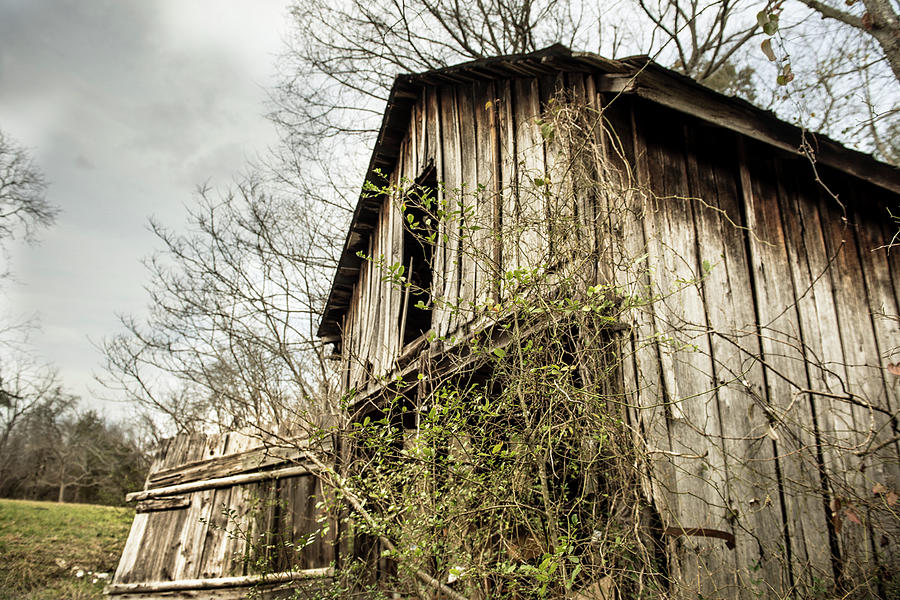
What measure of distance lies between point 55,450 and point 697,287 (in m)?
34.3

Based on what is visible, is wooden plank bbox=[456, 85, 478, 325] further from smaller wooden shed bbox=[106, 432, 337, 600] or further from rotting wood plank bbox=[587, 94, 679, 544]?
smaller wooden shed bbox=[106, 432, 337, 600]

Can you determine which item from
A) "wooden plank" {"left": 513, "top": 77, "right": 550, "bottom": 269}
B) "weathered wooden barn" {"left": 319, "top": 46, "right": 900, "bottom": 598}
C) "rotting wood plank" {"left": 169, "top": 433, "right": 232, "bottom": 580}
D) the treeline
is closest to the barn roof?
"weathered wooden barn" {"left": 319, "top": 46, "right": 900, "bottom": 598}

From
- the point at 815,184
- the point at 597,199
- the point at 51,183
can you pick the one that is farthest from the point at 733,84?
the point at 51,183

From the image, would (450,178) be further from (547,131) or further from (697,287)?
(697,287)

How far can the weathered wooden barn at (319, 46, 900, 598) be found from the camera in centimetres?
337

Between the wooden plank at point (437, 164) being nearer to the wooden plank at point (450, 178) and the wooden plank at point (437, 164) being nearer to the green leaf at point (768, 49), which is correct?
the wooden plank at point (450, 178)

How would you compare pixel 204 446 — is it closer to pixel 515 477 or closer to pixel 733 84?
pixel 515 477

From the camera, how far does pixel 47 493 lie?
28125mm

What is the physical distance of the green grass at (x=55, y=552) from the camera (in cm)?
805

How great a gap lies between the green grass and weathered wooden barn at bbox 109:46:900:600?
134 inches

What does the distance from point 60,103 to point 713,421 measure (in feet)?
131

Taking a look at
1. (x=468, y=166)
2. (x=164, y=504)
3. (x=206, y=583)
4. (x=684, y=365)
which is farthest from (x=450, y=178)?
(x=164, y=504)

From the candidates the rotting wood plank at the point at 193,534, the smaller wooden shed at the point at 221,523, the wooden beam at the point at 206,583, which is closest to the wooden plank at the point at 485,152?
the smaller wooden shed at the point at 221,523

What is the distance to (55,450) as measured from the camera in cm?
2883
